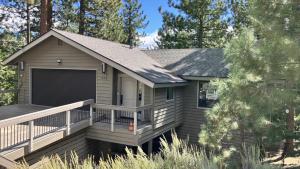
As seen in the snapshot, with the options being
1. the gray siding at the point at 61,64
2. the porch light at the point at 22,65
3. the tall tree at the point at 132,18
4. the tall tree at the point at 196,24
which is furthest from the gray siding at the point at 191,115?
the tall tree at the point at 132,18

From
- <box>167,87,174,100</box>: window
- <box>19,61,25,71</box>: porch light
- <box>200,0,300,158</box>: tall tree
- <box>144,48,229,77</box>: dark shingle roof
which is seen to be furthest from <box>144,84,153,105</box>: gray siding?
<box>19,61,25,71</box>: porch light

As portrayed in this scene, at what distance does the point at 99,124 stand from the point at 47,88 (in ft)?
12.5

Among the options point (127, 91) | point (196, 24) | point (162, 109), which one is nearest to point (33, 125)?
point (127, 91)

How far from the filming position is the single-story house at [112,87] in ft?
30.2

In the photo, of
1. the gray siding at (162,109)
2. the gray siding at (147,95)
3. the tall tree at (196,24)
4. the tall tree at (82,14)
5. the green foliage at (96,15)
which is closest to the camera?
the gray siding at (162,109)

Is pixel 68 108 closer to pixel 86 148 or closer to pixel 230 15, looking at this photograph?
pixel 86 148

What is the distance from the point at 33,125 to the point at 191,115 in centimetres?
747

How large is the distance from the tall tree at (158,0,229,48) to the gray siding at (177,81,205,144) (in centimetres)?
1257

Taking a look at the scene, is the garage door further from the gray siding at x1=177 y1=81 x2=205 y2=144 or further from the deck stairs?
the gray siding at x1=177 y1=81 x2=205 y2=144

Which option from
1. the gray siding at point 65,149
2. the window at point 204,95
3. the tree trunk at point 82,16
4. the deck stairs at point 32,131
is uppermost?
the tree trunk at point 82,16

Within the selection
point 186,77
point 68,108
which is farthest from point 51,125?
point 186,77

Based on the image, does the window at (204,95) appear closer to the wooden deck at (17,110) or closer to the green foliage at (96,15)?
the wooden deck at (17,110)

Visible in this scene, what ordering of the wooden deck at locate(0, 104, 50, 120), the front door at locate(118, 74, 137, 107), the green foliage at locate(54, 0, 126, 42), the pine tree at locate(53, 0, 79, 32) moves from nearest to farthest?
the wooden deck at locate(0, 104, 50, 120)
the front door at locate(118, 74, 137, 107)
the green foliage at locate(54, 0, 126, 42)
the pine tree at locate(53, 0, 79, 32)

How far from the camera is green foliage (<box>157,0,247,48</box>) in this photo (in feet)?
76.3
